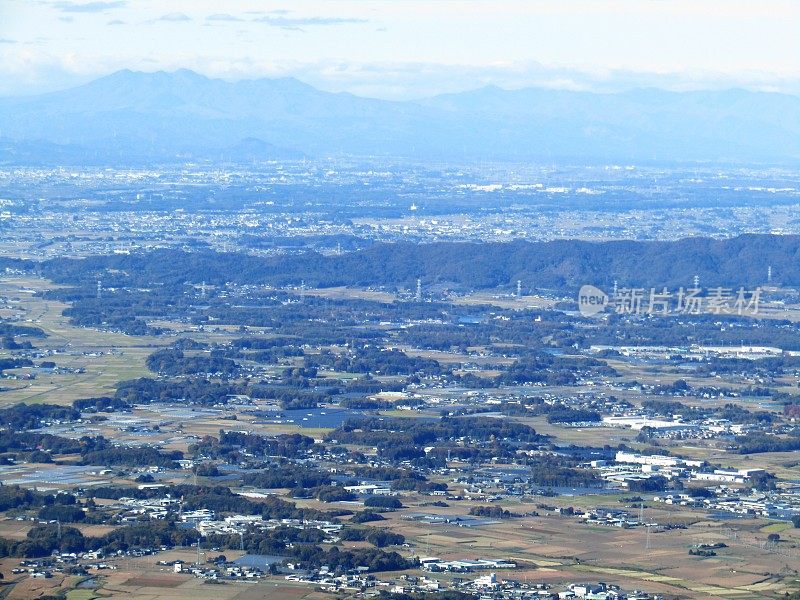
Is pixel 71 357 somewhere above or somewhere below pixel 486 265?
below

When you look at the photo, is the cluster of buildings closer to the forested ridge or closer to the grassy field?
the grassy field

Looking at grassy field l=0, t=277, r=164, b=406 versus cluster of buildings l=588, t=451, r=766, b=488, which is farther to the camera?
grassy field l=0, t=277, r=164, b=406

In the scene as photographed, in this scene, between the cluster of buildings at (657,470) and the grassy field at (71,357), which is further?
the grassy field at (71,357)

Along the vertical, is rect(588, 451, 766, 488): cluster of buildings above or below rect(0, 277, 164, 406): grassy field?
above

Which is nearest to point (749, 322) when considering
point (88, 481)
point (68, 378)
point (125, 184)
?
point (68, 378)

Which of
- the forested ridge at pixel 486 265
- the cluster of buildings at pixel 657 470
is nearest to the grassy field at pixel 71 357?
the forested ridge at pixel 486 265

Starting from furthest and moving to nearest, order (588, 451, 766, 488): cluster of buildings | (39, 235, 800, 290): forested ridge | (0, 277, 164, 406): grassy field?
(39, 235, 800, 290): forested ridge → (0, 277, 164, 406): grassy field → (588, 451, 766, 488): cluster of buildings

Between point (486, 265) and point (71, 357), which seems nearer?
point (71, 357)

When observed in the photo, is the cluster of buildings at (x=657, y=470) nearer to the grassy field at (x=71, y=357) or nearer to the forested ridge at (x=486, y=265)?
the grassy field at (x=71, y=357)

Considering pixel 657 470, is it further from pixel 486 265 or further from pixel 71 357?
pixel 486 265

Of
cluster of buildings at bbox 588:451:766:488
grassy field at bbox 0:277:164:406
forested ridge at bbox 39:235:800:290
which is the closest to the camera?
cluster of buildings at bbox 588:451:766:488

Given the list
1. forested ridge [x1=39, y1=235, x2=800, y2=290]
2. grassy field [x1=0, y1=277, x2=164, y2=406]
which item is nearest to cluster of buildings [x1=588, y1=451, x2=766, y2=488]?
grassy field [x1=0, y1=277, x2=164, y2=406]

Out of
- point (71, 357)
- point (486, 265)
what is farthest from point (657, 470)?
point (486, 265)
